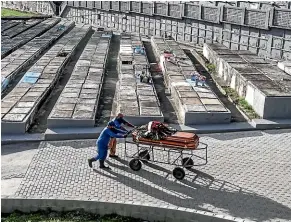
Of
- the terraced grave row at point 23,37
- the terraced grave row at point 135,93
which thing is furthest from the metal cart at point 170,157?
the terraced grave row at point 23,37

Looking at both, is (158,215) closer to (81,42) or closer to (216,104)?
(216,104)

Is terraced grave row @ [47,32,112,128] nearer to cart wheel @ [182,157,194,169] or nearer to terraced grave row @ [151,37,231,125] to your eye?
terraced grave row @ [151,37,231,125]

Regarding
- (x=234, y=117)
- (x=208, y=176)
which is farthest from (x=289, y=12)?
(x=208, y=176)

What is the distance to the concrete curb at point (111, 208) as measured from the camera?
9.74 meters

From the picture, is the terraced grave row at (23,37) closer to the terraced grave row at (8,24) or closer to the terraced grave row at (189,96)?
the terraced grave row at (8,24)

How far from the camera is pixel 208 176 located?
11.9m

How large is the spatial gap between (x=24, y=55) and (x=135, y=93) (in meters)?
10.3

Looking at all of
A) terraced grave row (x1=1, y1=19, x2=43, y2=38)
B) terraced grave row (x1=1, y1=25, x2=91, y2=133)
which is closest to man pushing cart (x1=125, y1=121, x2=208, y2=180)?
terraced grave row (x1=1, y1=25, x2=91, y2=133)

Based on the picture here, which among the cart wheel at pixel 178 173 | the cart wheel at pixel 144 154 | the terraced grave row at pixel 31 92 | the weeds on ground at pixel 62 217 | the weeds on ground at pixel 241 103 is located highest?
the terraced grave row at pixel 31 92

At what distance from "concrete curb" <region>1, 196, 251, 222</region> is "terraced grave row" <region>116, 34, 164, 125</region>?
533 cm

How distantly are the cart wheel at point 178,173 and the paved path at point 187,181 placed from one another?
0.41 feet

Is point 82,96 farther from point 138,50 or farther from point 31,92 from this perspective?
point 138,50

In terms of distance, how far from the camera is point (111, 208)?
1005cm

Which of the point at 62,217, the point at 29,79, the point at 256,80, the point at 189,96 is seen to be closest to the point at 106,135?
the point at 62,217
